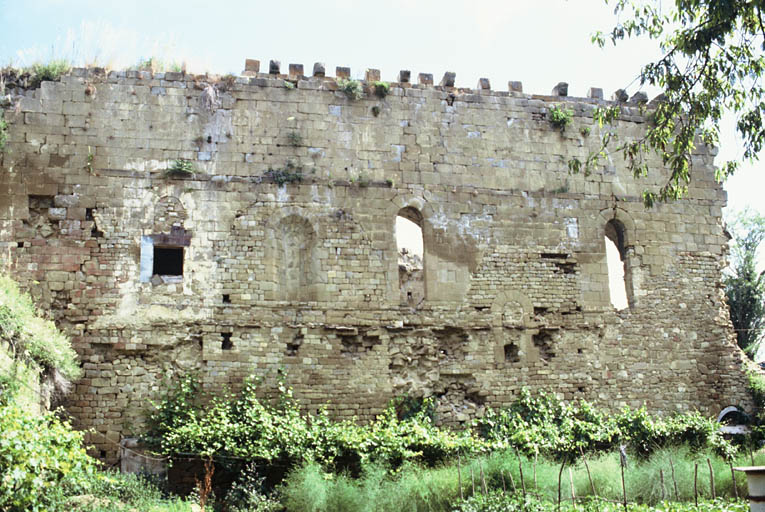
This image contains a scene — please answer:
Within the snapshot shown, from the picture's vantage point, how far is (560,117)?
14266mm

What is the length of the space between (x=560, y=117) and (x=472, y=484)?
23.8 feet

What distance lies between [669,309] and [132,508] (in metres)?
9.68

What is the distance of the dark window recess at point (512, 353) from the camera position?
13.2 meters

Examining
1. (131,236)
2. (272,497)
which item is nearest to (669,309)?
(272,497)

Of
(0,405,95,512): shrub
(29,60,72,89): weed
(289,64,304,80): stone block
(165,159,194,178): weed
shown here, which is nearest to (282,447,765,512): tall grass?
(0,405,95,512): shrub

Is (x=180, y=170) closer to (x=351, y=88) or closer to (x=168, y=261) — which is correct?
(x=168, y=261)

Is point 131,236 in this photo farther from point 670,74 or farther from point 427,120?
point 670,74

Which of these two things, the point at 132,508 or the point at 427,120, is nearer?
the point at 132,508

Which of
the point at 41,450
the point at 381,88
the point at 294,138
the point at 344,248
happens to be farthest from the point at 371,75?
the point at 41,450

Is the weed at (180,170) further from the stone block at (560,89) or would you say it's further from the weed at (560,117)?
the stone block at (560,89)

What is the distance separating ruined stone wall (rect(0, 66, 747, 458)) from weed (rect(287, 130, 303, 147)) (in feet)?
0.67

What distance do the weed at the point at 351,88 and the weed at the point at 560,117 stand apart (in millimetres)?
3595

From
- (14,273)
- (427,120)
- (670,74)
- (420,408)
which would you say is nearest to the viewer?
(670,74)

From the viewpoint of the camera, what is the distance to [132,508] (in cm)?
944
